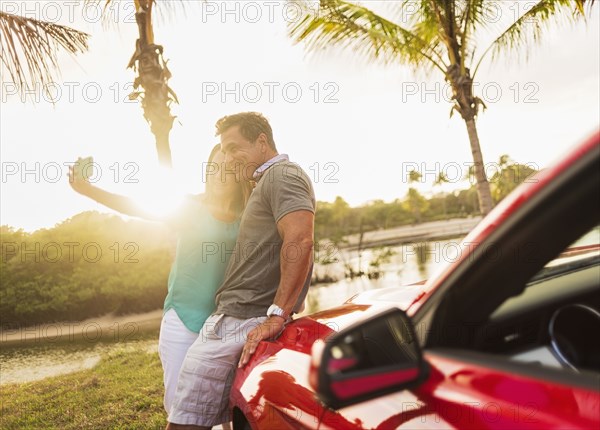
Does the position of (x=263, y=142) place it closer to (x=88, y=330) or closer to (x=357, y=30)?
(x=357, y=30)

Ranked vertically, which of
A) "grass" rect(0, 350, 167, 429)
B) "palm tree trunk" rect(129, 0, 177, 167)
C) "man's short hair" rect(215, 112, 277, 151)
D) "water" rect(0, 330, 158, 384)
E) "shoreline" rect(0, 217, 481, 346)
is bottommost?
"shoreline" rect(0, 217, 481, 346)

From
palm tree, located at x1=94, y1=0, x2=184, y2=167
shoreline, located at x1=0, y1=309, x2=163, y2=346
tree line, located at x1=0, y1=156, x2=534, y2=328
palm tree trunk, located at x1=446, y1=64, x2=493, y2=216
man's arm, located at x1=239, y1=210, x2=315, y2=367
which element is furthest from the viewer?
tree line, located at x1=0, y1=156, x2=534, y2=328

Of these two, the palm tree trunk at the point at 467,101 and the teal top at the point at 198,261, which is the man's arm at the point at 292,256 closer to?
the teal top at the point at 198,261

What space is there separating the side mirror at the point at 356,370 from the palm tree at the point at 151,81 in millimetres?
7365

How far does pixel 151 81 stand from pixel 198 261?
243 inches

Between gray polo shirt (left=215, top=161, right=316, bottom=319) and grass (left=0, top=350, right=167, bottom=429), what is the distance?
11.7ft

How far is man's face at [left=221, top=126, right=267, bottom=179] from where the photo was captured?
2.70 m

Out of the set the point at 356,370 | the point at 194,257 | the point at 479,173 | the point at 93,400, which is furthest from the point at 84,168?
the point at 479,173

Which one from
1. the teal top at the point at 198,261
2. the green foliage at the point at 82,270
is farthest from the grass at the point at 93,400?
the green foliage at the point at 82,270

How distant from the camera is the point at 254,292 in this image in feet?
7.90

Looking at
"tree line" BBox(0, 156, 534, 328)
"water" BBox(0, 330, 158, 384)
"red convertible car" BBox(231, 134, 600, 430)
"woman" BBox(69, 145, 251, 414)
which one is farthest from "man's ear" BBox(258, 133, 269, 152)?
"tree line" BBox(0, 156, 534, 328)

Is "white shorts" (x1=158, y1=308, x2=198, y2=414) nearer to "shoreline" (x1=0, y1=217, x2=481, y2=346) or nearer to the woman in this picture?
the woman

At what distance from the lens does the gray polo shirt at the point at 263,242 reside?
2.38 meters

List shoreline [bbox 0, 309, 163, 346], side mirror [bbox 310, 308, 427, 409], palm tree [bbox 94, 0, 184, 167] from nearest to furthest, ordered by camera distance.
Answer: side mirror [bbox 310, 308, 427, 409] → palm tree [bbox 94, 0, 184, 167] → shoreline [bbox 0, 309, 163, 346]
